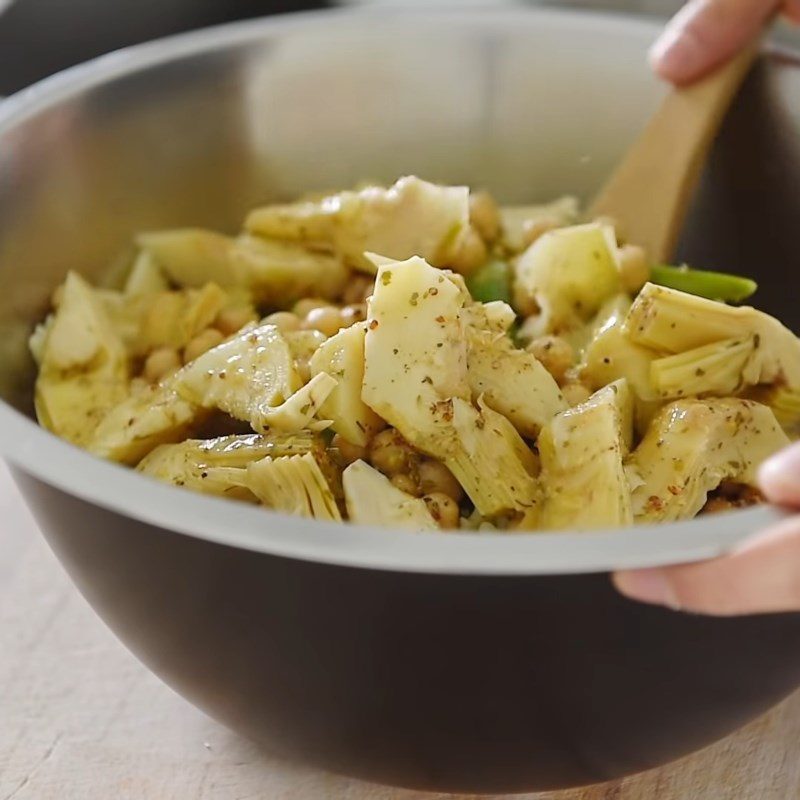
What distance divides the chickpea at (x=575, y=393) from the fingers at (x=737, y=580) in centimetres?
32

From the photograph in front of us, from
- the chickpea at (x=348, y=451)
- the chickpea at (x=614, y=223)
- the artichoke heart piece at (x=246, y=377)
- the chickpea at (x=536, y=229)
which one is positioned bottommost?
the chickpea at (x=614, y=223)

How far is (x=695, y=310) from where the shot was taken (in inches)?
33.2

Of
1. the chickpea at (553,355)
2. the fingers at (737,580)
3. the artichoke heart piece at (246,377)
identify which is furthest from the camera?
the chickpea at (553,355)

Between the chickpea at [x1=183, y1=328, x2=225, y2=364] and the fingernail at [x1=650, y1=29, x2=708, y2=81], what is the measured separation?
521 millimetres

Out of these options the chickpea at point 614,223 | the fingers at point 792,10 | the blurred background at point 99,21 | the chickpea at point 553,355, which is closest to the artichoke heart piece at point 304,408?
the chickpea at point 553,355

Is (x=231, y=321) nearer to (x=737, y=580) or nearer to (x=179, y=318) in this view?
(x=179, y=318)

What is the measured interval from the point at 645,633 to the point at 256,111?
0.79 meters

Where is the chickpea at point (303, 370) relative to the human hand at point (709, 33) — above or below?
below

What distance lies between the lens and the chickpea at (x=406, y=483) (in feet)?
2.52

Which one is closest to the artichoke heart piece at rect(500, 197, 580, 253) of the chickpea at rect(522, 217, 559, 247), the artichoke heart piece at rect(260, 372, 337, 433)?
the chickpea at rect(522, 217, 559, 247)

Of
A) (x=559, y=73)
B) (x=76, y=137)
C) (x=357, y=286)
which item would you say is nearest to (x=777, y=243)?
(x=559, y=73)

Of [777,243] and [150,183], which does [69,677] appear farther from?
[777,243]

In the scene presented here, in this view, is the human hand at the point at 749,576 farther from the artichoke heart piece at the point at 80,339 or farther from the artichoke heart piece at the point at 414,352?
the artichoke heart piece at the point at 80,339

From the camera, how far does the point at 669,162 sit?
43.4 inches
